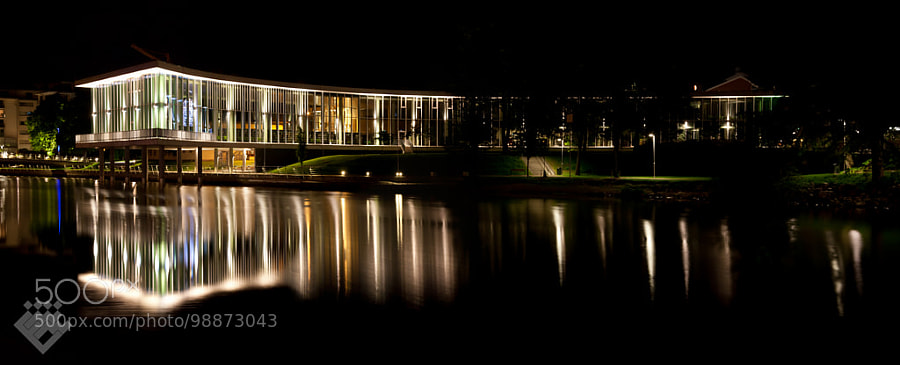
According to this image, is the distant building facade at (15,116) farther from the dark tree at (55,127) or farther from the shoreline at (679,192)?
→ the shoreline at (679,192)

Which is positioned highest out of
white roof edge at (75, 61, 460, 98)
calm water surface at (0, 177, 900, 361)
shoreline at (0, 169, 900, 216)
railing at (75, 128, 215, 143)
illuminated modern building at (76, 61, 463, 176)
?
white roof edge at (75, 61, 460, 98)

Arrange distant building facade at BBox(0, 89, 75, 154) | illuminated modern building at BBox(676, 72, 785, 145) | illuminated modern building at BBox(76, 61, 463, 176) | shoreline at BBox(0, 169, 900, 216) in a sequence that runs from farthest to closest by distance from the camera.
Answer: distant building facade at BBox(0, 89, 75, 154) < illuminated modern building at BBox(676, 72, 785, 145) < illuminated modern building at BBox(76, 61, 463, 176) < shoreline at BBox(0, 169, 900, 216)

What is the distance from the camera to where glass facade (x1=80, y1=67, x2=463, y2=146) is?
59.8 metres

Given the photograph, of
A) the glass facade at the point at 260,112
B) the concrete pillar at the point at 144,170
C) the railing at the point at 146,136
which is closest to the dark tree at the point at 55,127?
the railing at the point at 146,136

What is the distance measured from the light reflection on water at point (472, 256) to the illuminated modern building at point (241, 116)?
34.3m

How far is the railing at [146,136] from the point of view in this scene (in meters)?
55.8

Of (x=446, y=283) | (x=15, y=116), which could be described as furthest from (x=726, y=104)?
(x=15, y=116)

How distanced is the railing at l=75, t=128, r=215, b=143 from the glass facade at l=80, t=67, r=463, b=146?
0.55 feet

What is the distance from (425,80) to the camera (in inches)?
3573

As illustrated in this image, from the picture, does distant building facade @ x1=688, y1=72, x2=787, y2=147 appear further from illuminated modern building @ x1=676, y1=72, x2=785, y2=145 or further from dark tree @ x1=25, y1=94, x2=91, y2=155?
dark tree @ x1=25, y1=94, x2=91, y2=155

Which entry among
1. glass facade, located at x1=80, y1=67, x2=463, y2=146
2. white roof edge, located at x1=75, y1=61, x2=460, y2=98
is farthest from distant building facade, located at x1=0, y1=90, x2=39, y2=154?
glass facade, located at x1=80, y1=67, x2=463, y2=146

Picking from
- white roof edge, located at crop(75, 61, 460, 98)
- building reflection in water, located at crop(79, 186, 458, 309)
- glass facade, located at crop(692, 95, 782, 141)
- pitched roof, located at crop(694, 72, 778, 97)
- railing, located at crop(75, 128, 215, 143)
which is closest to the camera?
building reflection in water, located at crop(79, 186, 458, 309)

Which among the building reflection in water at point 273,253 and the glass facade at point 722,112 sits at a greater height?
the glass facade at point 722,112

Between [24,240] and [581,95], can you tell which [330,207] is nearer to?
[24,240]
